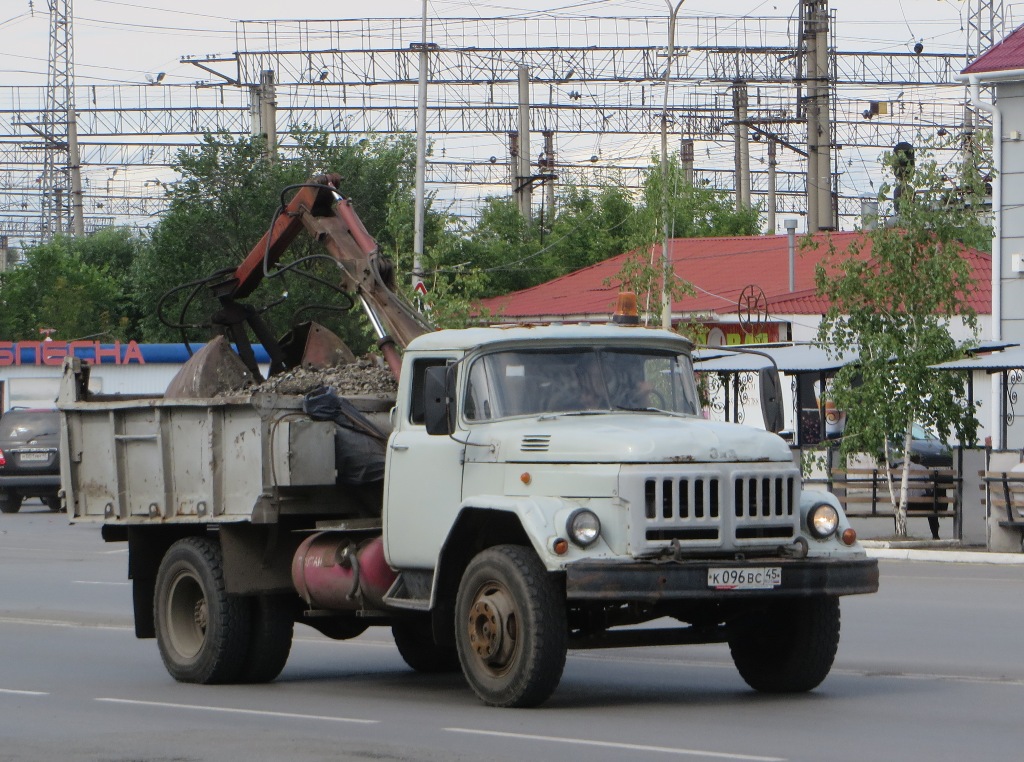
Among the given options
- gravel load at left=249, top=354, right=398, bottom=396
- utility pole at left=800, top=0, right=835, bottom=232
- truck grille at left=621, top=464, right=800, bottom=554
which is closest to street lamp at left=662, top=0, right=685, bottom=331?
utility pole at left=800, top=0, right=835, bottom=232

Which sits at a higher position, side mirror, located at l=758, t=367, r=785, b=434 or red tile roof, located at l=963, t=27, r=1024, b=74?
red tile roof, located at l=963, t=27, r=1024, b=74

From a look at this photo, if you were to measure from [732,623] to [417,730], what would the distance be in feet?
7.08

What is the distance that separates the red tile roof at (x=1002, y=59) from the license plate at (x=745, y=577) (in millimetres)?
22627

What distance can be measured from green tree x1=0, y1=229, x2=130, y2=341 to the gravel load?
167 ft

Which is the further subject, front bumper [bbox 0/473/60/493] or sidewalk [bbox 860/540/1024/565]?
front bumper [bbox 0/473/60/493]

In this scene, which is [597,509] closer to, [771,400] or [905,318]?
[771,400]

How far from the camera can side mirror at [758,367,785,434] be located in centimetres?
1100

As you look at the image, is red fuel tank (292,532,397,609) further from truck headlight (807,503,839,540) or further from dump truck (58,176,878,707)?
truck headlight (807,503,839,540)

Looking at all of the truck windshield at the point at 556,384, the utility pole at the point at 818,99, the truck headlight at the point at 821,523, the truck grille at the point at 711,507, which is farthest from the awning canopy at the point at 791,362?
the utility pole at the point at 818,99

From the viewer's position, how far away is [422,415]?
10758mm

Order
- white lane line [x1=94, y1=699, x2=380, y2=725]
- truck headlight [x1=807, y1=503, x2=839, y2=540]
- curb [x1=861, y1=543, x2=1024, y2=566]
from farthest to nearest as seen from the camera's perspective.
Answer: curb [x1=861, y1=543, x2=1024, y2=566]
truck headlight [x1=807, y1=503, x2=839, y2=540]
white lane line [x1=94, y1=699, x2=380, y2=725]

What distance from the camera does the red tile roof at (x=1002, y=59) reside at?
1200 inches

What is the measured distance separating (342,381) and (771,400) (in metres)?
2.95

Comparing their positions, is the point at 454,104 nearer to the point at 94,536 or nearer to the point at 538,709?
the point at 94,536
